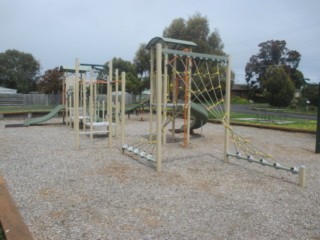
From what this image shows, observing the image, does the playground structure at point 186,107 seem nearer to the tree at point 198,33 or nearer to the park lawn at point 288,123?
the park lawn at point 288,123

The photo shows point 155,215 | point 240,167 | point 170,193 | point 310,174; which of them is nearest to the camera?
point 155,215

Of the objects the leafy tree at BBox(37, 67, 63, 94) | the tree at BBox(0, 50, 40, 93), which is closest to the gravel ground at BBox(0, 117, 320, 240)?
the leafy tree at BBox(37, 67, 63, 94)

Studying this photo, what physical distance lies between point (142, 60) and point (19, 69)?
28.2m

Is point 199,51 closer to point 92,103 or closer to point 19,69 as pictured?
point 92,103

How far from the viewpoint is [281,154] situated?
7398 millimetres

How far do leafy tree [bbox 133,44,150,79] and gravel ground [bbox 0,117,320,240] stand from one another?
94.4ft

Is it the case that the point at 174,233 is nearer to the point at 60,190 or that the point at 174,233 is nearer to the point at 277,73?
the point at 60,190

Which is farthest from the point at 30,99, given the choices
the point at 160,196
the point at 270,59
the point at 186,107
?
the point at 270,59

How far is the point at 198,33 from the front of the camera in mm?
28312

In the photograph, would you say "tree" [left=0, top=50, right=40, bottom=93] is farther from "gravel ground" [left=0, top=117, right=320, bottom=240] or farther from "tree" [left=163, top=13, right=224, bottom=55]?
"gravel ground" [left=0, top=117, right=320, bottom=240]

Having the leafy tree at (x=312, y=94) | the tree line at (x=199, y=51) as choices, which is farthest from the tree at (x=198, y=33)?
the leafy tree at (x=312, y=94)

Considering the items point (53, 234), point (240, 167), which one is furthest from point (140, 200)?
point (240, 167)

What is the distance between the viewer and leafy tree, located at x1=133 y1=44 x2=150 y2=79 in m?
35.0

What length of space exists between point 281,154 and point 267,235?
15.4 ft
